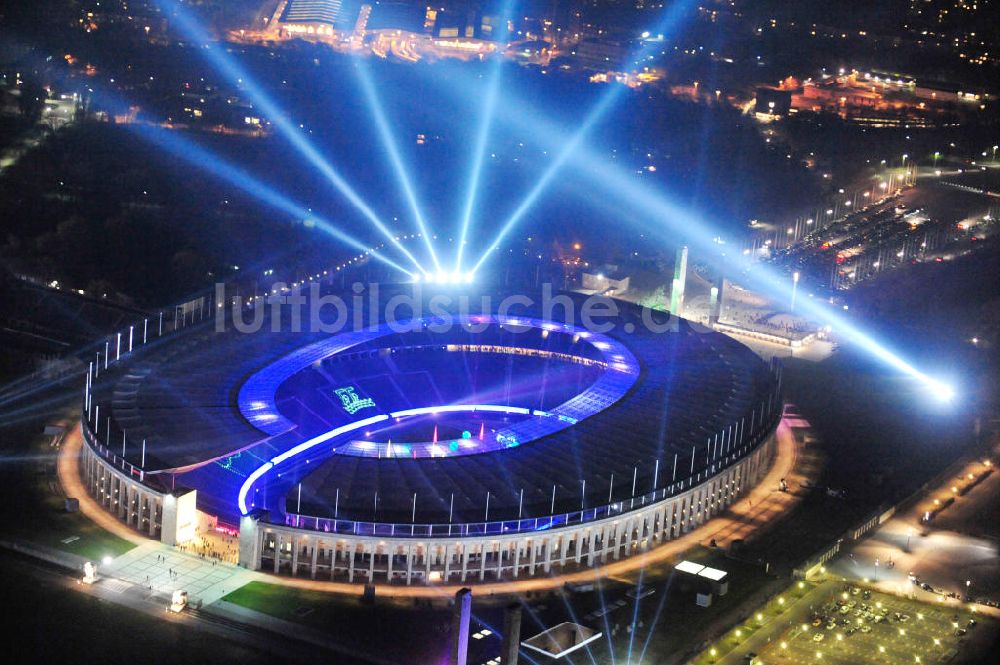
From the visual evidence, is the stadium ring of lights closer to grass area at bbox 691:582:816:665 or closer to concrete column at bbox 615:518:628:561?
concrete column at bbox 615:518:628:561

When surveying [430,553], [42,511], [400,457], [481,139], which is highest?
[481,139]

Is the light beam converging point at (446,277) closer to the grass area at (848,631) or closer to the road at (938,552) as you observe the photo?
the road at (938,552)

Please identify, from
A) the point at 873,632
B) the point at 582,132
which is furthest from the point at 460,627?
the point at 582,132

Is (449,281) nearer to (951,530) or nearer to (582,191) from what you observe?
(582,191)

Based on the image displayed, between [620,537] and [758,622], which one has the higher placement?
[620,537]

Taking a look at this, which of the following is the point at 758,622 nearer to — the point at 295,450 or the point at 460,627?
the point at 460,627

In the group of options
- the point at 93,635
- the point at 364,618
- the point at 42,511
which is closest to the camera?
the point at 93,635
